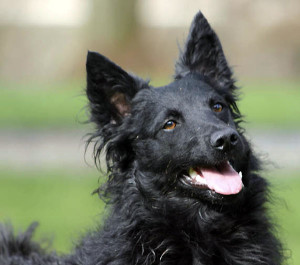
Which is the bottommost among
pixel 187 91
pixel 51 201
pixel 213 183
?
pixel 51 201

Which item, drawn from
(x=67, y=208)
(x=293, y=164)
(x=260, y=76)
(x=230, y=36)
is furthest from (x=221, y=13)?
(x=67, y=208)

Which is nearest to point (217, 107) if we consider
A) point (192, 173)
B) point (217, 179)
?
point (192, 173)

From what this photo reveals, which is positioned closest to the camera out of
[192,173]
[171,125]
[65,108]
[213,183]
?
[213,183]

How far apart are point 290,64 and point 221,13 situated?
4823mm

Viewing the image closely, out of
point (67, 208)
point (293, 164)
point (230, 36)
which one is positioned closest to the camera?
point (67, 208)

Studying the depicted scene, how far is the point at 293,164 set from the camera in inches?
639

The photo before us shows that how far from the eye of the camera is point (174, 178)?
20.1 ft

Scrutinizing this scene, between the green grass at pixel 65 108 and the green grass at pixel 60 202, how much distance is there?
4867mm

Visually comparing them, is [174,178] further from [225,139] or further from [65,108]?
[65,108]

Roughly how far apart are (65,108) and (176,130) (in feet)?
51.2

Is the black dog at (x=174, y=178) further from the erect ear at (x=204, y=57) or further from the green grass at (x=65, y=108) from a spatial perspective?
the green grass at (x=65, y=108)

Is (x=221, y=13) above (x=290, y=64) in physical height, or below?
above

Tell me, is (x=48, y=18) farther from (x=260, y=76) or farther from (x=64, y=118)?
(x=64, y=118)

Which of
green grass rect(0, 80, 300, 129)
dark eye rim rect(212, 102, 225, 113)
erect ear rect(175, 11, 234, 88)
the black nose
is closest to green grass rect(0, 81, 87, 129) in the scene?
green grass rect(0, 80, 300, 129)
